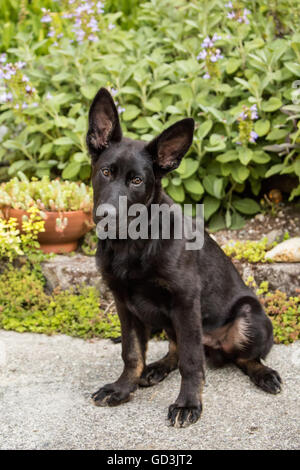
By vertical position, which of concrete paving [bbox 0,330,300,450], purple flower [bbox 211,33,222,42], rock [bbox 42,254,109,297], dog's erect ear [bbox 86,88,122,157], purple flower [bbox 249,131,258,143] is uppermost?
purple flower [bbox 211,33,222,42]

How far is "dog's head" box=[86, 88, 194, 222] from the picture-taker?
3.07m

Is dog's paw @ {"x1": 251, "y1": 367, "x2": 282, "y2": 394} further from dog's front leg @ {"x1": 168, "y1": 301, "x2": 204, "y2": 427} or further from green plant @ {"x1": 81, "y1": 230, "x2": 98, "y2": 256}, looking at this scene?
green plant @ {"x1": 81, "y1": 230, "x2": 98, "y2": 256}

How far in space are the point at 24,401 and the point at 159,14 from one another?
4.94m

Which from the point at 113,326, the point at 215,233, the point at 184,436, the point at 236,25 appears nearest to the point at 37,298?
the point at 113,326

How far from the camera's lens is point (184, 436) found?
303 centimetres

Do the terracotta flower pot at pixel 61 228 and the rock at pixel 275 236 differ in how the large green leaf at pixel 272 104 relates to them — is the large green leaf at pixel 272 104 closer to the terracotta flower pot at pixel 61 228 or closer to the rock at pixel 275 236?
the rock at pixel 275 236

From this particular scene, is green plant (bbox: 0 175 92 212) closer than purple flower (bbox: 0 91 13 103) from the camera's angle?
Yes

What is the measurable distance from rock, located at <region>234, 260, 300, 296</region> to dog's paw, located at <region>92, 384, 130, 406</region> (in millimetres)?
1741

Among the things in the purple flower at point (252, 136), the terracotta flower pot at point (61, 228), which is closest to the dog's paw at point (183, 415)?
A: the terracotta flower pot at point (61, 228)

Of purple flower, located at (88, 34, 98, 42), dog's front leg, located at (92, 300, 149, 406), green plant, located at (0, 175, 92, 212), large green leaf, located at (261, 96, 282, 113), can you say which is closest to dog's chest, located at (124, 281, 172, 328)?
dog's front leg, located at (92, 300, 149, 406)

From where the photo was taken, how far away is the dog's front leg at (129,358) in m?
3.48

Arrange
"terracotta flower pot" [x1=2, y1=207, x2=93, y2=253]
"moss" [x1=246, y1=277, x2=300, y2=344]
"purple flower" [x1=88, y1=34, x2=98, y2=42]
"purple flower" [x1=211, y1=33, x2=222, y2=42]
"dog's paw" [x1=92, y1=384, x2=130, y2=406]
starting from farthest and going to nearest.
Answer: "purple flower" [x1=88, y1=34, x2=98, y2=42] → "purple flower" [x1=211, y1=33, x2=222, y2=42] → "terracotta flower pot" [x1=2, y1=207, x2=93, y2=253] → "moss" [x1=246, y1=277, x2=300, y2=344] → "dog's paw" [x1=92, y1=384, x2=130, y2=406]

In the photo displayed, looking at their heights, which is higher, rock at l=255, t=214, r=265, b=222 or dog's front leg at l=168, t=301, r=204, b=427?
rock at l=255, t=214, r=265, b=222

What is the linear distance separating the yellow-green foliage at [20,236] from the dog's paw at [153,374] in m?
1.66
